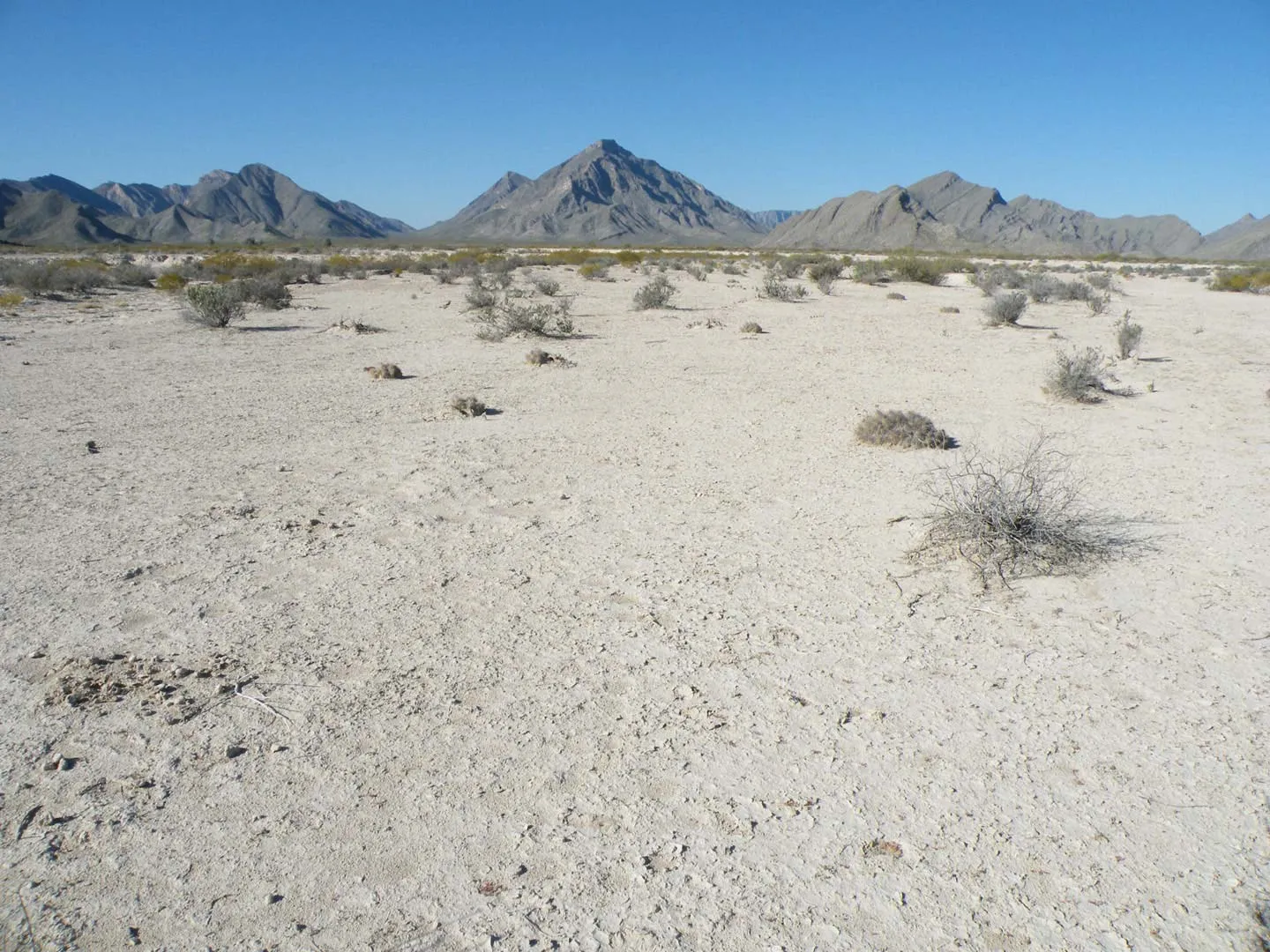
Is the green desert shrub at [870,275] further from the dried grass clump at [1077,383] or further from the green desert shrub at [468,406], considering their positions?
the green desert shrub at [468,406]

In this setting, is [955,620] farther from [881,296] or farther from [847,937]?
[881,296]

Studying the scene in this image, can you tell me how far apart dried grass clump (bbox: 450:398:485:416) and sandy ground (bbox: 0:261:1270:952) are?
99 cm

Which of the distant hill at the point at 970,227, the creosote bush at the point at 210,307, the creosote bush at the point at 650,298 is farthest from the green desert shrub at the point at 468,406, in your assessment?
the distant hill at the point at 970,227

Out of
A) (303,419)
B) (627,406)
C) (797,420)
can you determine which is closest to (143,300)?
(303,419)

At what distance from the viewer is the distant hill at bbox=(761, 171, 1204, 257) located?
136 m

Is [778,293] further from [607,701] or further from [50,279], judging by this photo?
[607,701]

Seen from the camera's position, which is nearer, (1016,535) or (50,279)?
(1016,535)

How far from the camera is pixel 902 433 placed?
7984 mm

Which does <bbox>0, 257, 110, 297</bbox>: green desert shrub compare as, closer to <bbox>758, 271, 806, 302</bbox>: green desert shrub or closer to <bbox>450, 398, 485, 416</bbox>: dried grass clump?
<bbox>450, 398, 485, 416</bbox>: dried grass clump

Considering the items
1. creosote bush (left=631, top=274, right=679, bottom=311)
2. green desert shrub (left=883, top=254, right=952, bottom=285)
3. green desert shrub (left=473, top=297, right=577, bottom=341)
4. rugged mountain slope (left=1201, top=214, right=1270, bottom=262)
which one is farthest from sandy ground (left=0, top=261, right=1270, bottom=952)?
rugged mountain slope (left=1201, top=214, right=1270, bottom=262)

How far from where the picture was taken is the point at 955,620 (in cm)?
446

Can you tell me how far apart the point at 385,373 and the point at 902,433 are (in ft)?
24.3

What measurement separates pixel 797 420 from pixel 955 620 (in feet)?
16.3

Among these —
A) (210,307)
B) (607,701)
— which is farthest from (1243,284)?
(607,701)
